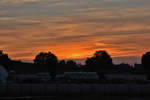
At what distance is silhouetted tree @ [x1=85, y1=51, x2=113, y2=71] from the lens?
566ft

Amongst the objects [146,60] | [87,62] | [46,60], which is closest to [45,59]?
[46,60]

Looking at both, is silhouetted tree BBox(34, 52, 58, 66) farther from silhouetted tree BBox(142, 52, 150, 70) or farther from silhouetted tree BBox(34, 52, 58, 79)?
silhouetted tree BBox(142, 52, 150, 70)

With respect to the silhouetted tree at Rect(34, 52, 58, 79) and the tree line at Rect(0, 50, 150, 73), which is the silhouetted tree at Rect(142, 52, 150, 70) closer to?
the tree line at Rect(0, 50, 150, 73)

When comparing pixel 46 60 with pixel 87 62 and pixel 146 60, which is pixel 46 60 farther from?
pixel 146 60

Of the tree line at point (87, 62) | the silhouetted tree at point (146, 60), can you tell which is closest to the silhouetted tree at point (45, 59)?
the tree line at point (87, 62)

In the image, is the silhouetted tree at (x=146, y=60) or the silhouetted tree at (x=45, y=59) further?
the silhouetted tree at (x=45, y=59)

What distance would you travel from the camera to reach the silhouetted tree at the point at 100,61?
172625 mm

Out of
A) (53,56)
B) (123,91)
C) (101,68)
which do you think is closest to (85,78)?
(123,91)

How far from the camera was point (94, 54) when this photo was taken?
608 ft

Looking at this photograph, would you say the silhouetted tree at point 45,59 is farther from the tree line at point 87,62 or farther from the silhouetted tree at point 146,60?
the silhouetted tree at point 146,60

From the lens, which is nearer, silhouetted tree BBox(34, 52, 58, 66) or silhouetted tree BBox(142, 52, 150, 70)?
silhouetted tree BBox(142, 52, 150, 70)

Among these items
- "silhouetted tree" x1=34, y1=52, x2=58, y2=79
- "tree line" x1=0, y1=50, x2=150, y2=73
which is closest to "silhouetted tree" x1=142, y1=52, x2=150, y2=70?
"tree line" x1=0, y1=50, x2=150, y2=73

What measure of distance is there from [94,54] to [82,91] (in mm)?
134769

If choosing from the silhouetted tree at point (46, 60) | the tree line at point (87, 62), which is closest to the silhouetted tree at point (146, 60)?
the tree line at point (87, 62)
